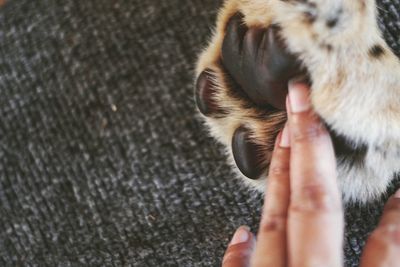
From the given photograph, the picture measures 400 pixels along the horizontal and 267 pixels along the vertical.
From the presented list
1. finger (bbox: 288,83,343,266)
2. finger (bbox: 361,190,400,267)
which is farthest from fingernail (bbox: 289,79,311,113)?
finger (bbox: 361,190,400,267)

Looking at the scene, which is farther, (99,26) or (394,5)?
(99,26)

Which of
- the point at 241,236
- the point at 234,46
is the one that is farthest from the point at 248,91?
the point at 241,236

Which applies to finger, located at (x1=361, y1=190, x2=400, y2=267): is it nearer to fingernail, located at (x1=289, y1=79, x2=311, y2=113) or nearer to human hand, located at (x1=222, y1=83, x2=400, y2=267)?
human hand, located at (x1=222, y1=83, x2=400, y2=267)

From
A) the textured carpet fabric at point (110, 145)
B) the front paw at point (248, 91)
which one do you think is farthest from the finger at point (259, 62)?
the textured carpet fabric at point (110, 145)

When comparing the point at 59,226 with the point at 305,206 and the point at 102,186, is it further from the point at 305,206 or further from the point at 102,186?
the point at 305,206

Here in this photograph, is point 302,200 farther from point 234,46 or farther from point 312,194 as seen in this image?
point 234,46

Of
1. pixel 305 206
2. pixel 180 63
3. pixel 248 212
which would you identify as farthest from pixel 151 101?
pixel 305 206
